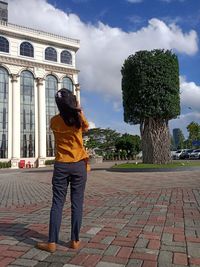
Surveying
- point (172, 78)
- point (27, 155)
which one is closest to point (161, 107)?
point (172, 78)

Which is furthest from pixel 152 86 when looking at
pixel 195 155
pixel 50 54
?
pixel 50 54

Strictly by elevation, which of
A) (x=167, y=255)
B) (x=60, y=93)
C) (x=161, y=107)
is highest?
(x=161, y=107)

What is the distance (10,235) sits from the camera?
4402mm

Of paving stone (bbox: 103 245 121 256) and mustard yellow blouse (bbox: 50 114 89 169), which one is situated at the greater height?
mustard yellow blouse (bbox: 50 114 89 169)

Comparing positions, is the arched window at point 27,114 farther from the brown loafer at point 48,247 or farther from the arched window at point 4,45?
the brown loafer at point 48,247

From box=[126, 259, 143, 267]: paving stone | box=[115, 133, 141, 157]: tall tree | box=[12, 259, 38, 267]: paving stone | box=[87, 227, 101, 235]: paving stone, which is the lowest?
box=[126, 259, 143, 267]: paving stone

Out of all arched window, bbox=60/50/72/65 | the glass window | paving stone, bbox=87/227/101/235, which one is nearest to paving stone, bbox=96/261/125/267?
paving stone, bbox=87/227/101/235

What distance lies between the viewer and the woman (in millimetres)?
3771

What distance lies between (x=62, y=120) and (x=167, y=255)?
74.9 inches

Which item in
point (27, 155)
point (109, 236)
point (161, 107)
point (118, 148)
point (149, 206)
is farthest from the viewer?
point (118, 148)

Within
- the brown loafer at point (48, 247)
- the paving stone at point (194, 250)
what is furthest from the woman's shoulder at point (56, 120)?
the paving stone at point (194, 250)

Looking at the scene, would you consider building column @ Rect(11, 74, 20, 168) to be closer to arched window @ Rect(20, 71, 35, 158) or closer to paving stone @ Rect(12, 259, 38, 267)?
arched window @ Rect(20, 71, 35, 158)

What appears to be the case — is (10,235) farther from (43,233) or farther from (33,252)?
(33,252)

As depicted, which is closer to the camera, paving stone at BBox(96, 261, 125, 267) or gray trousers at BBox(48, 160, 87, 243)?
paving stone at BBox(96, 261, 125, 267)
